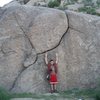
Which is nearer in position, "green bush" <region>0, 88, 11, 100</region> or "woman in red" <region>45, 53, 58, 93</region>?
"green bush" <region>0, 88, 11, 100</region>

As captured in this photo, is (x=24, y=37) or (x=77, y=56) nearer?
(x=24, y=37)

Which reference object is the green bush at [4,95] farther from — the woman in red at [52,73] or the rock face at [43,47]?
the woman in red at [52,73]

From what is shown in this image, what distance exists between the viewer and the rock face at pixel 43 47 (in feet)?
49.6

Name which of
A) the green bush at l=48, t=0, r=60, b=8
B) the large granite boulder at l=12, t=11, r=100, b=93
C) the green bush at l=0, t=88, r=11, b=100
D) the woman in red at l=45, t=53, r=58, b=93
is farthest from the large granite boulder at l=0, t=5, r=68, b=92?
the green bush at l=48, t=0, r=60, b=8

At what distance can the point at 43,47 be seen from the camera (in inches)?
604

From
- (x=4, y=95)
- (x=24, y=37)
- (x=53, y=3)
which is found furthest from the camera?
(x=53, y=3)

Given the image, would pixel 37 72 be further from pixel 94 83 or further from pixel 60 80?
pixel 94 83

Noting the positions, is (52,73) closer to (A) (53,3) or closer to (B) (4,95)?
(B) (4,95)

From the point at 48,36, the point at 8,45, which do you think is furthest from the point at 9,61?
the point at 48,36

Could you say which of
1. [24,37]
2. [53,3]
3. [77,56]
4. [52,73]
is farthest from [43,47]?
[53,3]

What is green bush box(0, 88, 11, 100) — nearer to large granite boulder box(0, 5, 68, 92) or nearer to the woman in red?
large granite boulder box(0, 5, 68, 92)

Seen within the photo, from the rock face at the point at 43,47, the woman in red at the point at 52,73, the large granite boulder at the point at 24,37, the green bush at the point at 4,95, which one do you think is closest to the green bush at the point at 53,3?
the rock face at the point at 43,47

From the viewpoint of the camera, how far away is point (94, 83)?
50.8 feet

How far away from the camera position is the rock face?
15125mm
